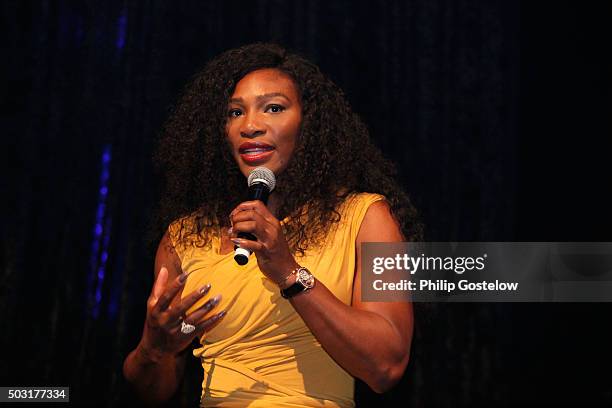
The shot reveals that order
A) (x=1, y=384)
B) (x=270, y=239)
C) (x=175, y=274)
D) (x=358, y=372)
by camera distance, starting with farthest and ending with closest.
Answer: (x=1, y=384)
(x=175, y=274)
(x=358, y=372)
(x=270, y=239)

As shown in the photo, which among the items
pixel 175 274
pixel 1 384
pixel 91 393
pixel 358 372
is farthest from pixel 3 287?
pixel 358 372

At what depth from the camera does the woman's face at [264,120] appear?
6.02 feet

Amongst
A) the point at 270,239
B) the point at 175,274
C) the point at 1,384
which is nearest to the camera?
the point at 270,239

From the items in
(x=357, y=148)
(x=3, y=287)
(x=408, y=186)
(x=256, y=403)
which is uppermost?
(x=408, y=186)

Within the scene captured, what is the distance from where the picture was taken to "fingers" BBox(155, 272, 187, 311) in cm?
141

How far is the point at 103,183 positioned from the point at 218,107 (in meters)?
1.21

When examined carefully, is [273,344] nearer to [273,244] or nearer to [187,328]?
[187,328]

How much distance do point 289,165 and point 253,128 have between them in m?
0.16

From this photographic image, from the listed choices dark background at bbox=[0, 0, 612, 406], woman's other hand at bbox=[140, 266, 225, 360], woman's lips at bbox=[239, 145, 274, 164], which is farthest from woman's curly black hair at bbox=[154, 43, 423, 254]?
dark background at bbox=[0, 0, 612, 406]

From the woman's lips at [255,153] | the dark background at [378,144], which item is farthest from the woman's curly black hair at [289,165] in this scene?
the dark background at [378,144]

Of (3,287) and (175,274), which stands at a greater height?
(3,287)

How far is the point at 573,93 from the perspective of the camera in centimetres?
303

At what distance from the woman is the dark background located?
932mm

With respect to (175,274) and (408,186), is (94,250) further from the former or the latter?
(408,186)
